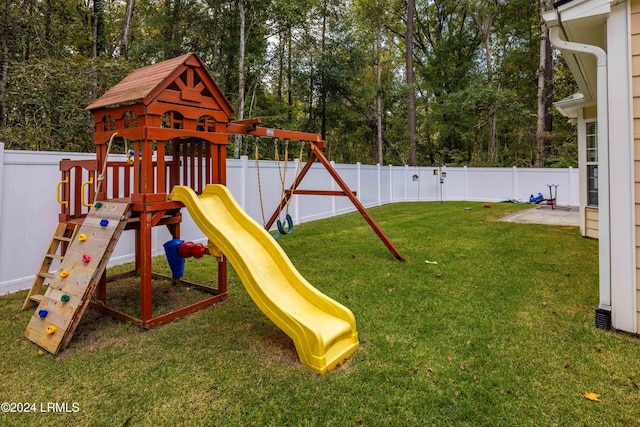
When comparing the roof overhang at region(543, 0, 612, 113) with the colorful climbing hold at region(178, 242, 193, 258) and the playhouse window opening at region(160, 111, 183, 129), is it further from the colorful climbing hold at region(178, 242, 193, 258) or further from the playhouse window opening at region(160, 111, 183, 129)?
the colorful climbing hold at region(178, 242, 193, 258)

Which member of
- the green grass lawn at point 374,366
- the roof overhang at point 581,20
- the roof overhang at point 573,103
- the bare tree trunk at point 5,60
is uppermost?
the bare tree trunk at point 5,60

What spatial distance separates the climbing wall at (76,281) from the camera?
2.47 meters

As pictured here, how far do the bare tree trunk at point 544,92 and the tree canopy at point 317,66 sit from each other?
1.19ft

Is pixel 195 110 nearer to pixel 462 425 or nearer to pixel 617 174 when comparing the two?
pixel 462 425

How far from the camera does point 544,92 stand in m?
13.2

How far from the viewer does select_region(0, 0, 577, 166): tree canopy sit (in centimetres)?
633

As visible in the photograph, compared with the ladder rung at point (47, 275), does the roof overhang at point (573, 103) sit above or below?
above

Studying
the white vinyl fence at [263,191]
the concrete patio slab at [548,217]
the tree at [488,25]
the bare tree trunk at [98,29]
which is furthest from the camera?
the tree at [488,25]

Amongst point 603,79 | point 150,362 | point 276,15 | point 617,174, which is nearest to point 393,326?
point 150,362

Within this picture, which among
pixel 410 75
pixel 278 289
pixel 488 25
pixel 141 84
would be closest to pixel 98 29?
pixel 141 84

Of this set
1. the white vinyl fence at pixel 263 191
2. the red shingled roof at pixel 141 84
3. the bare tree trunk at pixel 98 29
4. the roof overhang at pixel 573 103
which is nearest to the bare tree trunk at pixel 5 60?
the bare tree trunk at pixel 98 29

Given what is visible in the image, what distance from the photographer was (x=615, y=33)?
2.65 m

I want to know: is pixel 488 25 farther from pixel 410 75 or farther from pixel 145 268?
pixel 145 268

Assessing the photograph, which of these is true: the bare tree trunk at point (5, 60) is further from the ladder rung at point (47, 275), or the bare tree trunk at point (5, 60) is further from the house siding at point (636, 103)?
the house siding at point (636, 103)
